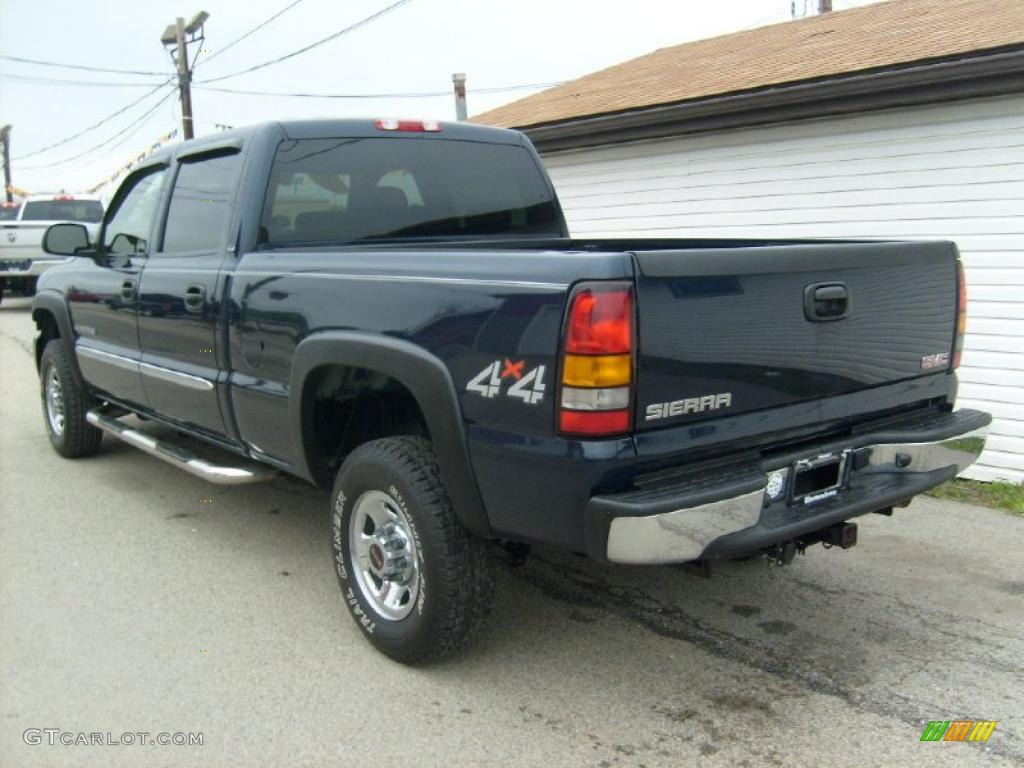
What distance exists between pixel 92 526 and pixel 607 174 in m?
5.91

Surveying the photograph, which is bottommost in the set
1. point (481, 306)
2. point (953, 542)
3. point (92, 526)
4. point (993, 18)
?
point (953, 542)

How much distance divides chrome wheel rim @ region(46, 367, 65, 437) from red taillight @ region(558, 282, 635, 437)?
4.79 m

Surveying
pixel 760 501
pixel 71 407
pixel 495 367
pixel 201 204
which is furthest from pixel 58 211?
pixel 760 501

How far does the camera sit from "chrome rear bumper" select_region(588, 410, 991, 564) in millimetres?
2625

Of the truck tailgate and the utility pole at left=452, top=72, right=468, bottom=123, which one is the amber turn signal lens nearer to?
the truck tailgate

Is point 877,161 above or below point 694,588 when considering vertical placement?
above

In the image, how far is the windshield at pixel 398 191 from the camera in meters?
4.18

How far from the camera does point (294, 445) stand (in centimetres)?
379

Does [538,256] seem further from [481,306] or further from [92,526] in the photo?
[92,526]

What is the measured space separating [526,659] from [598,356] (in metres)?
1.48

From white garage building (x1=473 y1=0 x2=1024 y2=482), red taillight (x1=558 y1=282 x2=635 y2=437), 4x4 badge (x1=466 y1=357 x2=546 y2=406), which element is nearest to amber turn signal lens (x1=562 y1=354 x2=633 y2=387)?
red taillight (x1=558 y1=282 x2=635 y2=437)

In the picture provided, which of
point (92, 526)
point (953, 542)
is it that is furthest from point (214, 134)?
point (953, 542)

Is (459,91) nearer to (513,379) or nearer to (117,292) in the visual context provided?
(117,292)

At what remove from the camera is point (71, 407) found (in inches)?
245
